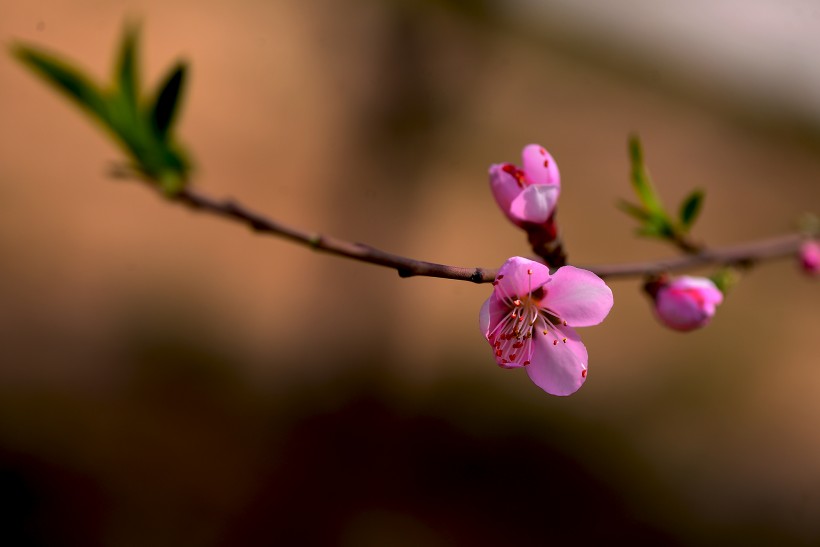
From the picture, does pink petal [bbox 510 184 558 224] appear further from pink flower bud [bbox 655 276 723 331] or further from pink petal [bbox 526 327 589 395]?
pink flower bud [bbox 655 276 723 331]

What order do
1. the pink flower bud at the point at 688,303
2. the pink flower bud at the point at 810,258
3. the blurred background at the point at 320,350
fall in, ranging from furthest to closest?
the blurred background at the point at 320,350, the pink flower bud at the point at 810,258, the pink flower bud at the point at 688,303

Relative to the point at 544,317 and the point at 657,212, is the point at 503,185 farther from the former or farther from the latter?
the point at 657,212

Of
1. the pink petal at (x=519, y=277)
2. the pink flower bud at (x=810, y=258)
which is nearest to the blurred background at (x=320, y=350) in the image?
the pink flower bud at (x=810, y=258)

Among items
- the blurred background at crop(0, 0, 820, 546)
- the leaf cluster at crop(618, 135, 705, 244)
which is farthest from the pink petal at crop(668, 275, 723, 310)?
the blurred background at crop(0, 0, 820, 546)

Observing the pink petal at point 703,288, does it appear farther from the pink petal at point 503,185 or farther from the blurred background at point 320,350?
the blurred background at point 320,350

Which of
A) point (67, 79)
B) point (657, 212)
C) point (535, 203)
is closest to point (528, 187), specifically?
point (535, 203)
